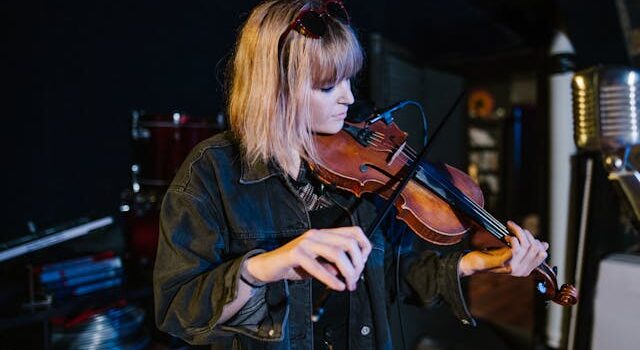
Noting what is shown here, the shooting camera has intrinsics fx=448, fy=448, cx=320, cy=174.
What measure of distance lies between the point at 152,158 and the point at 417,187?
1.62 m

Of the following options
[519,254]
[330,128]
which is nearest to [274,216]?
[330,128]

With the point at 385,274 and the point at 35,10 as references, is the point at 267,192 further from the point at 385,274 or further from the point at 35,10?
the point at 35,10

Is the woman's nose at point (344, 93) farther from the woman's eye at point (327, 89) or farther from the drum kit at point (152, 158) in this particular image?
the drum kit at point (152, 158)

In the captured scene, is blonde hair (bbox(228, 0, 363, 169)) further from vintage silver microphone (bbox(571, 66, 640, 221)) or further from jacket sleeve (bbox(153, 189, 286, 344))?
vintage silver microphone (bbox(571, 66, 640, 221))

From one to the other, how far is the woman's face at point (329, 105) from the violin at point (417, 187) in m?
0.09

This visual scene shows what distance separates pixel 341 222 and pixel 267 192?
0.73 feet

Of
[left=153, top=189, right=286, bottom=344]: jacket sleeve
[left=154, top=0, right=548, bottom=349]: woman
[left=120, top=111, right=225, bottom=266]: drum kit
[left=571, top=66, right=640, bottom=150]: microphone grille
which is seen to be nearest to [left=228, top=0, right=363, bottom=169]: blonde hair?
[left=154, top=0, right=548, bottom=349]: woman

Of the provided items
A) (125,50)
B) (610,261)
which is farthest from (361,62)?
(610,261)

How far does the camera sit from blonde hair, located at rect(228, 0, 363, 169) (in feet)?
3.56

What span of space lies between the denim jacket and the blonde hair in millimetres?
80

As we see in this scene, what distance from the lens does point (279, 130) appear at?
114 centimetres

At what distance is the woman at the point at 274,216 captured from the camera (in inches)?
39.8

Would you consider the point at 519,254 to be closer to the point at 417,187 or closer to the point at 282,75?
the point at 417,187

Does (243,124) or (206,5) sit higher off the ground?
(206,5)
